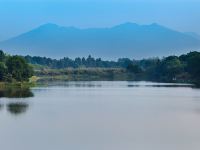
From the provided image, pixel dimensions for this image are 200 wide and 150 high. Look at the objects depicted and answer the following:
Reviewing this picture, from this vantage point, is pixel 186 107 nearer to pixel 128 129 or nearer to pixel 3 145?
pixel 128 129

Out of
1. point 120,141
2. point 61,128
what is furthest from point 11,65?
point 120,141

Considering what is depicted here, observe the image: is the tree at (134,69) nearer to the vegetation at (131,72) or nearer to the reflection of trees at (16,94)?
the vegetation at (131,72)

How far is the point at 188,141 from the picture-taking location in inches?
878

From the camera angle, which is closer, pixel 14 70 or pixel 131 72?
Result: pixel 14 70

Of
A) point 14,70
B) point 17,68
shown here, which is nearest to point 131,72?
point 17,68

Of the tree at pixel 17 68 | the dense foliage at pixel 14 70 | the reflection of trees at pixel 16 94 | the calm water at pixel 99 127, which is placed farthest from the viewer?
the tree at pixel 17 68

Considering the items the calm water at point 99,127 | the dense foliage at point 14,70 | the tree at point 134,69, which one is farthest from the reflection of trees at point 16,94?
the tree at point 134,69

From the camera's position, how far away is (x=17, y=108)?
37.6 metres

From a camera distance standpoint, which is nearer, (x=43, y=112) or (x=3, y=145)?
(x=3, y=145)

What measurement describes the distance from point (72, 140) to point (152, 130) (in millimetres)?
5094

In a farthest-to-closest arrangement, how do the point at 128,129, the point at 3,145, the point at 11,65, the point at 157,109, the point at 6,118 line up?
the point at 11,65 → the point at 157,109 → the point at 6,118 → the point at 128,129 → the point at 3,145

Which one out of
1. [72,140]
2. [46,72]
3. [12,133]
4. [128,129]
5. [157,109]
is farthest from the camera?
[46,72]

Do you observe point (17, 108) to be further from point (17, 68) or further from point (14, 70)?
point (17, 68)

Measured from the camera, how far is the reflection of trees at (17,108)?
35344 mm
